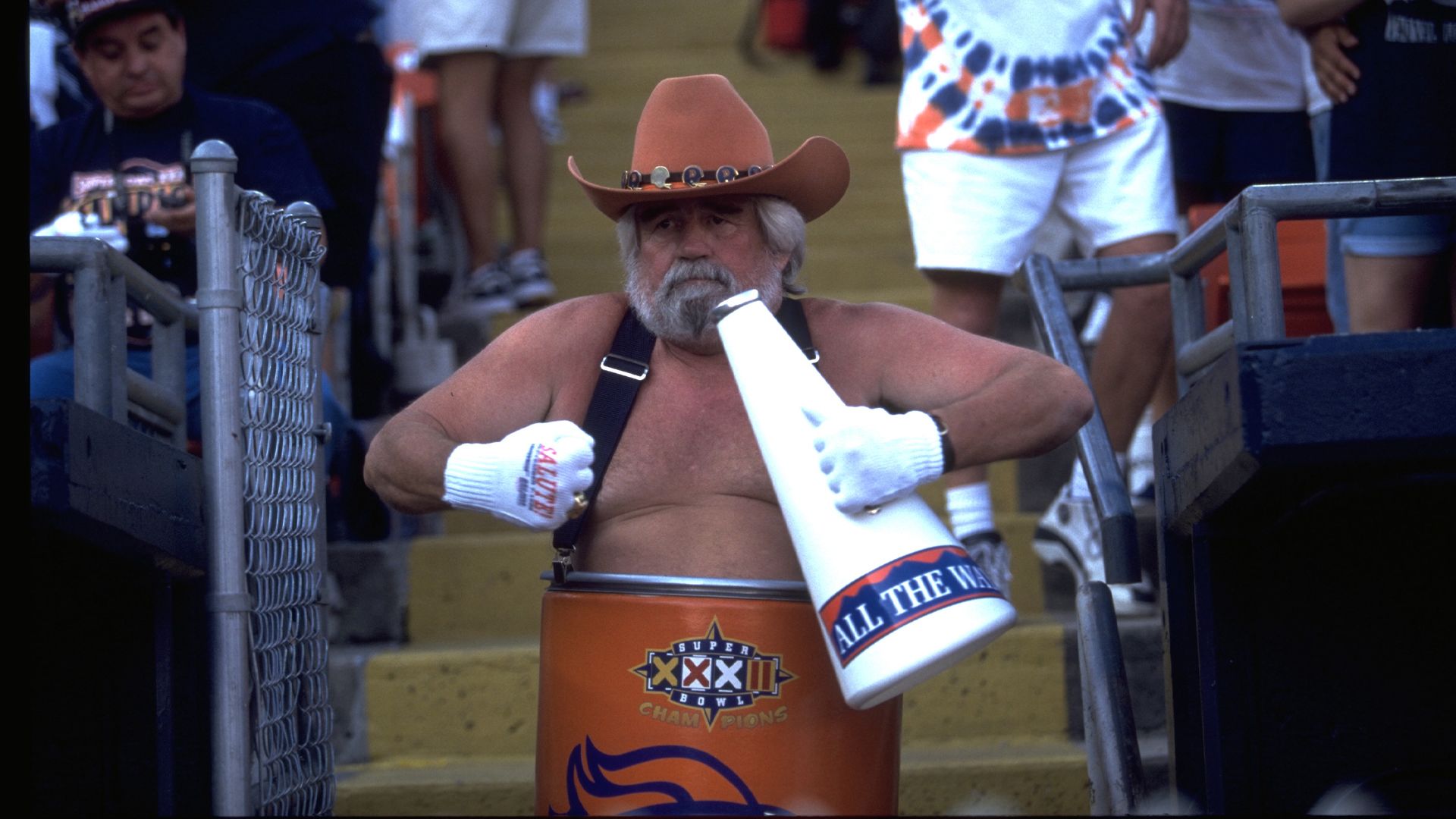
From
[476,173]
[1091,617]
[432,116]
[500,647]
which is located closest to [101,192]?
[500,647]

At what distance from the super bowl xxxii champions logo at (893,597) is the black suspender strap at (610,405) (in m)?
0.50

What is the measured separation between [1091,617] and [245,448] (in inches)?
52.2

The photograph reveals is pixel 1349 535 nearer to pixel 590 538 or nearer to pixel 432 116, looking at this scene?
pixel 590 538

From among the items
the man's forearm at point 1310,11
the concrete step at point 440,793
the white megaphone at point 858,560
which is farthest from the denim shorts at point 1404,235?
the concrete step at point 440,793

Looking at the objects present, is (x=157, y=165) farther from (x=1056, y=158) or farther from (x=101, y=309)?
(x=1056, y=158)

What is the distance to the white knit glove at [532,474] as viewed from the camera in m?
2.39

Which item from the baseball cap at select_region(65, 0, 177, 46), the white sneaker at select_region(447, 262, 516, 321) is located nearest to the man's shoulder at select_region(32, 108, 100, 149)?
the baseball cap at select_region(65, 0, 177, 46)

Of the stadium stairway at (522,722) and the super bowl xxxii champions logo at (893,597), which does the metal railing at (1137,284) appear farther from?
the stadium stairway at (522,722)

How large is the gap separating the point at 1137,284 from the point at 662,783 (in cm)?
130

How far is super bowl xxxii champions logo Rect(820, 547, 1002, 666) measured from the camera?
2283 mm

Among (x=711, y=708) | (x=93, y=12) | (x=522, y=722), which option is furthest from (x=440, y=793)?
(x=93, y=12)

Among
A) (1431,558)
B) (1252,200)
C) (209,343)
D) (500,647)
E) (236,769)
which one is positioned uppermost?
(1252,200)

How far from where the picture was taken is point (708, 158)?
277 cm

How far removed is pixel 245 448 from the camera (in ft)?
8.30
